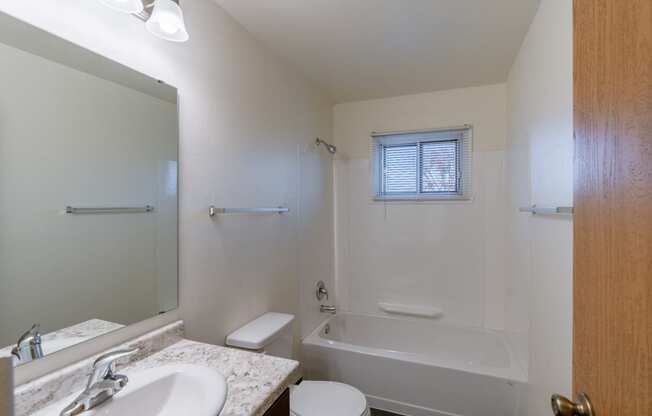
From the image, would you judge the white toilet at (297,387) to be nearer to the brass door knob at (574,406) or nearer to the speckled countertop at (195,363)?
the speckled countertop at (195,363)

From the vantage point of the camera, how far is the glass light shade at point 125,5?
38.2 inches

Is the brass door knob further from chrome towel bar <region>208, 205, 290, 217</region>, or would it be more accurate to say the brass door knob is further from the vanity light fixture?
the vanity light fixture

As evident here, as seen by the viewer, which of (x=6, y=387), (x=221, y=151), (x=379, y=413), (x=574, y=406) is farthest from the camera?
(x=379, y=413)

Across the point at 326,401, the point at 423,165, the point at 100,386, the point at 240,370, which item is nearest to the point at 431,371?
the point at 326,401

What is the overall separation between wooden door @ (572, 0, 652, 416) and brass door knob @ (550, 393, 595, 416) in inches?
0.7

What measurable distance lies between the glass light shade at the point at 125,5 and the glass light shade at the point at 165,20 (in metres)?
0.05

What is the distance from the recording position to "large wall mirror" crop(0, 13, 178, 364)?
32.5 inches

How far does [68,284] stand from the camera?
0.96 metres

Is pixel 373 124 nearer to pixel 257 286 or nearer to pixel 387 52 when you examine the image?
pixel 387 52

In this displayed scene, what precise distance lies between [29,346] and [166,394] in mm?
394

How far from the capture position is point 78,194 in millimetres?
972

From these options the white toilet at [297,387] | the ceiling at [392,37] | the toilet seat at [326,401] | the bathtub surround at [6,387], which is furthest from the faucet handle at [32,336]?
the ceiling at [392,37]

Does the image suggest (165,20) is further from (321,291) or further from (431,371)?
(431,371)

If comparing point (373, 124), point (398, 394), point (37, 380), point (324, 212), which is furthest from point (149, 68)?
point (398, 394)
